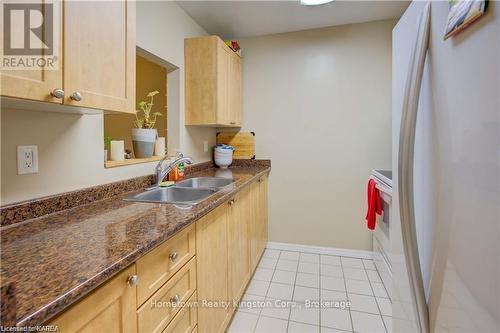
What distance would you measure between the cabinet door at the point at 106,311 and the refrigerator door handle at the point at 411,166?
82cm

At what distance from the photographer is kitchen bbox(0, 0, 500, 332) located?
0.59 meters

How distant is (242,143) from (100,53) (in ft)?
6.93

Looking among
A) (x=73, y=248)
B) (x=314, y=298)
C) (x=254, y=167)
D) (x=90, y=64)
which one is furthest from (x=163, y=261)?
(x=254, y=167)

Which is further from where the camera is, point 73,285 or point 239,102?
point 239,102

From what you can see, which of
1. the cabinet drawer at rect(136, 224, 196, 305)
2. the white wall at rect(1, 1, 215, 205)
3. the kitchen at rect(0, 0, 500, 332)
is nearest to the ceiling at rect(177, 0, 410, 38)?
the kitchen at rect(0, 0, 500, 332)

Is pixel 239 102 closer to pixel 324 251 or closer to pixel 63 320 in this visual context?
pixel 324 251

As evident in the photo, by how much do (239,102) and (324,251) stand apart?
1.89 meters

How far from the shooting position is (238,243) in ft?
5.98

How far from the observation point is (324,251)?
2846mm

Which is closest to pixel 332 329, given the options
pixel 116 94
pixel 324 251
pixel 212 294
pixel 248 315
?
pixel 248 315

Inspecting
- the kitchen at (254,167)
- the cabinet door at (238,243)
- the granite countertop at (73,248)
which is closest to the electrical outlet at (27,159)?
the kitchen at (254,167)

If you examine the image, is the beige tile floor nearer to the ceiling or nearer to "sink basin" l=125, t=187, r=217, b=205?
"sink basin" l=125, t=187, r=217, b=205

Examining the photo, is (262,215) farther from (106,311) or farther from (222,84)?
(106,311)

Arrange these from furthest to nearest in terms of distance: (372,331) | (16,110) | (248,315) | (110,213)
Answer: (248,315) < (372,331) < (110,213) < (16,110)
